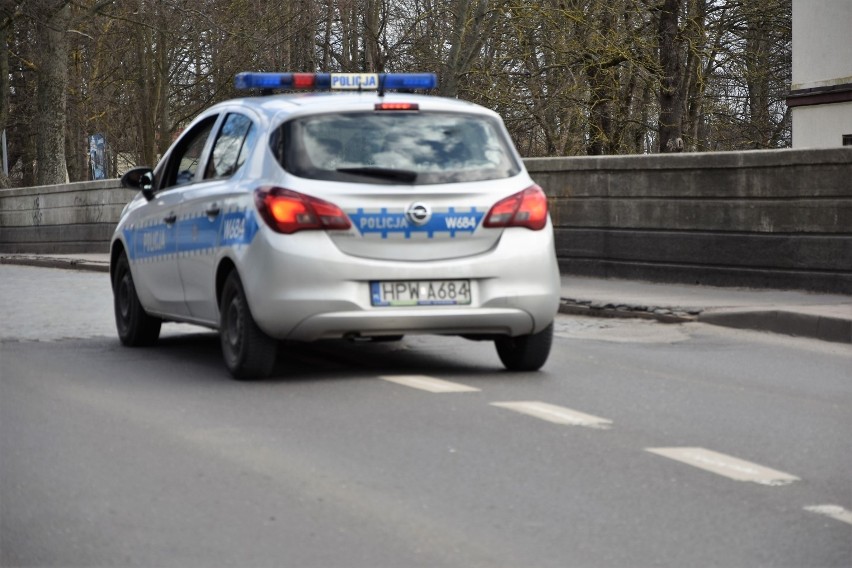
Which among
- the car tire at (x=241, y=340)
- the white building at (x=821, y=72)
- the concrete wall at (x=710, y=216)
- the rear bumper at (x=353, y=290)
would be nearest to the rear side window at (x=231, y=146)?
the car tire at (x=241, y=340)

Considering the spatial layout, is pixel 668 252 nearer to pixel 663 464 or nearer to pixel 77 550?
pixel 663 464

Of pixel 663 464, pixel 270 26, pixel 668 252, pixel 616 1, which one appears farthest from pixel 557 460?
pixel 270 26

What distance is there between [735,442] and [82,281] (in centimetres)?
1502

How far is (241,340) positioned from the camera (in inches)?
359

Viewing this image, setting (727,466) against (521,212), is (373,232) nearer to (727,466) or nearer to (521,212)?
(521,212)

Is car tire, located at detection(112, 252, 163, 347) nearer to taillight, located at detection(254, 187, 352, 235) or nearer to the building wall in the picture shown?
taillight, located at detection(254, 187, 352, 235)

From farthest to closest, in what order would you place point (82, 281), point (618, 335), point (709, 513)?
point (82, 281) → point (618, 335) → point (709, 513)

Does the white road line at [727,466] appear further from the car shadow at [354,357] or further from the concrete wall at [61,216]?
the concrete wall at [61,216]

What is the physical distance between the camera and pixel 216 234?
955 cm

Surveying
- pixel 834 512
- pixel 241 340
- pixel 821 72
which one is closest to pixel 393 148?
pixel 241 340

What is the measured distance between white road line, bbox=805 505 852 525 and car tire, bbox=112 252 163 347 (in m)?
6.45

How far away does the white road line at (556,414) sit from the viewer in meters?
7.60

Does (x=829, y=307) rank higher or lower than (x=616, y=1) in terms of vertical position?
lower

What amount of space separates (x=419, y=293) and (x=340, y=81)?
2065 mm
